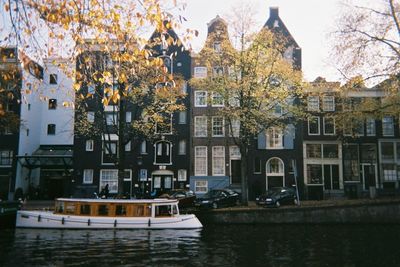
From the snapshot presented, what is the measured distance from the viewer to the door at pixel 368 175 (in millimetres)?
40594

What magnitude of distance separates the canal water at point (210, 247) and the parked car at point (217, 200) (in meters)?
4.42

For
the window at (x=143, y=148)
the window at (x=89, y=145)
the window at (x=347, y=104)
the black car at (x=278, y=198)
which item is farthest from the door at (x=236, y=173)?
the window at (x=89, y=145)

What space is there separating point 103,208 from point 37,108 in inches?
1028

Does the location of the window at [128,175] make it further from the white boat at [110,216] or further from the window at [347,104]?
the window at [347,104]

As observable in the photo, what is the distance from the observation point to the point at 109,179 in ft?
137

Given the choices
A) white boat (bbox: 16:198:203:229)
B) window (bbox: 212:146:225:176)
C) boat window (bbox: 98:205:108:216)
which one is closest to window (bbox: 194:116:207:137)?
window (bbox: 212:146:225:176)

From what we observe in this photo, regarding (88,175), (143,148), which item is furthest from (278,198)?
(88,175)

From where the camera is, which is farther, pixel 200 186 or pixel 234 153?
pixel 234 153

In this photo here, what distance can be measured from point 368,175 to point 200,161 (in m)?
17.9

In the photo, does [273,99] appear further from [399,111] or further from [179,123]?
[179,123]

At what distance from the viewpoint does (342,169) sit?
40.8m

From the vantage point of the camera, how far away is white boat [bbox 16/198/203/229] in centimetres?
2498

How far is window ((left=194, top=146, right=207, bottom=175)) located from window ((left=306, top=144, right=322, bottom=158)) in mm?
11097

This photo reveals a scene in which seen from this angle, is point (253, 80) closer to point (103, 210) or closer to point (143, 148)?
point (103, 210)
